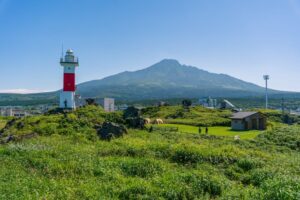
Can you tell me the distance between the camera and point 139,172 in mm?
12961

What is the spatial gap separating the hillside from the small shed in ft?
40.8

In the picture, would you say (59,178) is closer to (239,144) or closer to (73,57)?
(239,144)

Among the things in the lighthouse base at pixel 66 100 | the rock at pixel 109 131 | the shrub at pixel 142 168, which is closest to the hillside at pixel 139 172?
the shrub at pixel 142 168

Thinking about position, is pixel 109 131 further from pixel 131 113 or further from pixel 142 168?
pixel 142 168

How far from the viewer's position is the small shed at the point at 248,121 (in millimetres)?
33719

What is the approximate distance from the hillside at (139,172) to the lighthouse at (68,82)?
66.9 ft

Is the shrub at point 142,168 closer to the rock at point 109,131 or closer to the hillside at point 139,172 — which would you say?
the hillside at point 139,172

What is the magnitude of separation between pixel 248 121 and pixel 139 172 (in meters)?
23.9

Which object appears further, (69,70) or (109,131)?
(69,70)

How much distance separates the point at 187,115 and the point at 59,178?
35681mm

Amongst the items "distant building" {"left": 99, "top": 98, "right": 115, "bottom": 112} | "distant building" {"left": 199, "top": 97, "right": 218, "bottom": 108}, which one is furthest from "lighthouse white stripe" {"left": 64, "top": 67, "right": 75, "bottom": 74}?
"distant building" {"left": 199, "top": 97, "right": 218, "bottom": 108}

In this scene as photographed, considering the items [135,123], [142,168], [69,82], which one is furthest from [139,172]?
[69,82]

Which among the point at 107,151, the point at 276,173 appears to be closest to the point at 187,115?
the point at 107,151

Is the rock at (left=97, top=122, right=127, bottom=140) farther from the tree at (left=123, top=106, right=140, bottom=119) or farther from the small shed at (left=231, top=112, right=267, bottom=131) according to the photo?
the small shed at (left=231, top=112, right=267, bottom=131)
